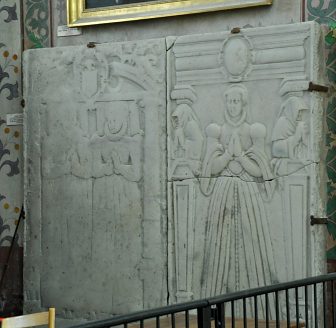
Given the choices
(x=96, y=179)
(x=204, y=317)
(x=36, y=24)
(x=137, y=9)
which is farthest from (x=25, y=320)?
(x=36, y=24)

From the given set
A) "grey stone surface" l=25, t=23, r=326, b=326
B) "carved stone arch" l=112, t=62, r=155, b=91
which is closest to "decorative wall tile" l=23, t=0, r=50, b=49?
"grey stone surface" l=25, t=23, r=326, b=326

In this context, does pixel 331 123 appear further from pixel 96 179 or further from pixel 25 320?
pixel 25 320

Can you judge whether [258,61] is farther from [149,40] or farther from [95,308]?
[95,308]

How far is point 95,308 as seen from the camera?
25.4 ft

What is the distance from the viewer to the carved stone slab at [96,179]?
24.6ft

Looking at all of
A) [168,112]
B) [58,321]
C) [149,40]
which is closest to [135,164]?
[168,112]

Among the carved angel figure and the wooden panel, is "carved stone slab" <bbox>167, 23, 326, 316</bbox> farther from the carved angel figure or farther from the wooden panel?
the wooden panel

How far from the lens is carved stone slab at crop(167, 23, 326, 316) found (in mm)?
6871

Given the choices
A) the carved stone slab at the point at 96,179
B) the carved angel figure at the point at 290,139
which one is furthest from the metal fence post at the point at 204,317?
the carved stone slab at the point at 96,179

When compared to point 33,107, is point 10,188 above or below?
below

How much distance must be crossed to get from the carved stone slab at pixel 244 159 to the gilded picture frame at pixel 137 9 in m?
0.25

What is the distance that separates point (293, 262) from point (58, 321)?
6.96 feet

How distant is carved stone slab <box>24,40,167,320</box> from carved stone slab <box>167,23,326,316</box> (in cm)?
20

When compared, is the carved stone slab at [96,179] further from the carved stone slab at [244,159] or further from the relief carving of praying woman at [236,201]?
the relief carving of praying woman at [236,201]
